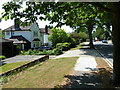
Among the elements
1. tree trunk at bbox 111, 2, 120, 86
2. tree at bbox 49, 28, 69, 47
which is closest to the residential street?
tree trunk at bbox 111, 2, 120, 86

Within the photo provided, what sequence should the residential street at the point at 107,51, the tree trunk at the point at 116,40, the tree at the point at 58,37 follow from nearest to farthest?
the tree trunk at the point at 116,40 < the residential street at the point at 107,51 < the tree at the point at 58,37

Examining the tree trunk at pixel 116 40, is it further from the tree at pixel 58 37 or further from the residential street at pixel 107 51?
the tree at pixel 58 37

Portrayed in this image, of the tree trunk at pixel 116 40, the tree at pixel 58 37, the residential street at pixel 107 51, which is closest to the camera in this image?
the tree trunk at pixel 116 40

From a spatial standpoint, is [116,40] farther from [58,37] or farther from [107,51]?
[58,37]

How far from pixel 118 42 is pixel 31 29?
3888 cm

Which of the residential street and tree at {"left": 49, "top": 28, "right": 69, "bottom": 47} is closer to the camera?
the residential street

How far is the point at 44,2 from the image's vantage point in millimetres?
6594

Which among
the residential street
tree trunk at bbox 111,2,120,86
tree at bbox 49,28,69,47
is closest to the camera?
tree trunk at bbox 111,2,120,86

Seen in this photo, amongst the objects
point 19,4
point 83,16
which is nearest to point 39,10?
point 19,4

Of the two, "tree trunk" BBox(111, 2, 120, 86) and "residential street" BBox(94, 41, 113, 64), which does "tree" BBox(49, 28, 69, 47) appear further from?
"tree trunk" BBox(111, 2, 120, 86)

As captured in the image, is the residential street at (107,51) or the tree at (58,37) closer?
the residential street at (107,51)

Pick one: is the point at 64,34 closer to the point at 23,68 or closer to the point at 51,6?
the point at 23,68

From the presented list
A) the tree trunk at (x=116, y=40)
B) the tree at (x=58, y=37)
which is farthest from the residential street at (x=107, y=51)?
the tree at (x=58, y=37)

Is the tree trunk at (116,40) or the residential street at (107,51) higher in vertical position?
the tree trunk at (116,40)
